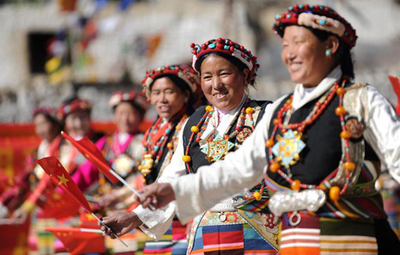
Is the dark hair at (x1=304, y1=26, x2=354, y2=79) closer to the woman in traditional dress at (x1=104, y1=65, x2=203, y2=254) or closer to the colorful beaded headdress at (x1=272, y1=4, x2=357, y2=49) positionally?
the colorful beaded headdress at (x1=272, y1=4, x2=357, y2=49)

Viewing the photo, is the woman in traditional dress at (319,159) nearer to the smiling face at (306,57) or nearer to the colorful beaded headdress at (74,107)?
the smiling face at (306,57)

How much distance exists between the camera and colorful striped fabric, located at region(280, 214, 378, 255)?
2.96m

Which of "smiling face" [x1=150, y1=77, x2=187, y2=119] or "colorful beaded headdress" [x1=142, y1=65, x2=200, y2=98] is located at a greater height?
"colorful beaded headdress" [x1=142, y1=65, x2=200, y2=98]

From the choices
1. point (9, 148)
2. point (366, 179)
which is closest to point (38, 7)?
point (9, 148)

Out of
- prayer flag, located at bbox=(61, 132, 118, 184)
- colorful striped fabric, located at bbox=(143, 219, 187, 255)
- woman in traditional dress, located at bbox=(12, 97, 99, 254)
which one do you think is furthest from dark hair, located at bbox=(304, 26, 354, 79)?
woman in traditional dress, located at bbox=(12, 97, 99, 254)

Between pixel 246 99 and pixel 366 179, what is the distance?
131 centimetres

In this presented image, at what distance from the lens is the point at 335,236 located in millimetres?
2975

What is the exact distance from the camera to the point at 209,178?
3.06m

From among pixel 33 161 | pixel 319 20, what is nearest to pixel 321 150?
pixel 319 20

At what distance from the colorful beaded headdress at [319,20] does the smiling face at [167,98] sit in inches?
84.5

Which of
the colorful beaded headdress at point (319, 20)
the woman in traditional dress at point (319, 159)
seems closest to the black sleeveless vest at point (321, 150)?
the woman in traditional dress at point (319, 159)

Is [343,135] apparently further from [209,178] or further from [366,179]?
[209,178]

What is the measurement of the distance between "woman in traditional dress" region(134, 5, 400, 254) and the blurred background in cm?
1593

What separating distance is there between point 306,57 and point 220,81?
3.38 ft
